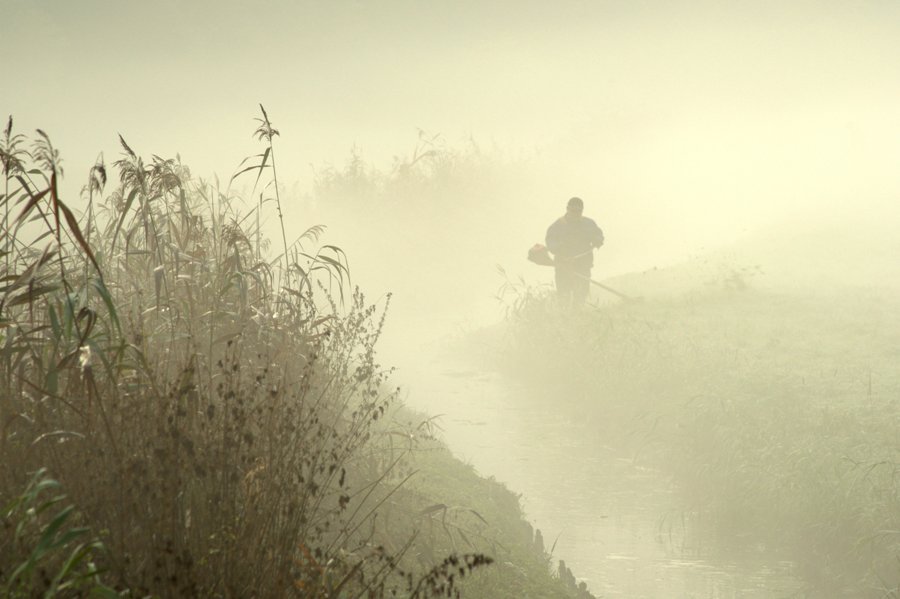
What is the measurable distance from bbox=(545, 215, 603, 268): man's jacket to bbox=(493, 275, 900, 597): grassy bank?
0.84 meters

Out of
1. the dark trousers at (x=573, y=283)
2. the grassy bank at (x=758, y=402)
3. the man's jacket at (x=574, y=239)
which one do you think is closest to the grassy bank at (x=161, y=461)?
the grassy bank at (x=758, y=402)

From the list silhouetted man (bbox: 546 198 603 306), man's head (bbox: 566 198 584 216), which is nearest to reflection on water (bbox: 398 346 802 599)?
silhouetted man (bbox: 546 198 603 306)

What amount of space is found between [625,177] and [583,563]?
31.2 m

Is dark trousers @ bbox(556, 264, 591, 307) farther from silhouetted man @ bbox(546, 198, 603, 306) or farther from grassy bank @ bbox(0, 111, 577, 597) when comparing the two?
grassy bank @ bbox(0, 111, 577, 597)

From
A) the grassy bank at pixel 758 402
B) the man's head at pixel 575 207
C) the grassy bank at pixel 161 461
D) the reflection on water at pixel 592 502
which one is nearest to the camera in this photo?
the grassy bank at pixel 161 461

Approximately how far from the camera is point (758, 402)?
10.3 meters

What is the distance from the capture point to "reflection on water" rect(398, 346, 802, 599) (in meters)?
7.66

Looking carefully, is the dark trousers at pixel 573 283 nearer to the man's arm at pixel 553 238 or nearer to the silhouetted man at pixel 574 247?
the silhouetted man at pixel 574 247

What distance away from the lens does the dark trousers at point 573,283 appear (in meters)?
15.5

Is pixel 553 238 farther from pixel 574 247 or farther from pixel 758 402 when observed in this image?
pixel 758 402

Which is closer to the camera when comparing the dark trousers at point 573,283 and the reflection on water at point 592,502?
the reflection on water at point 592,502

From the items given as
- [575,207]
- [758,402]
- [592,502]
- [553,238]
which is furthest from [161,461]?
[553,238]

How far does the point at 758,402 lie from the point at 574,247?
588 centimetres

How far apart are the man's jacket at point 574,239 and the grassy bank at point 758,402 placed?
843 mm
